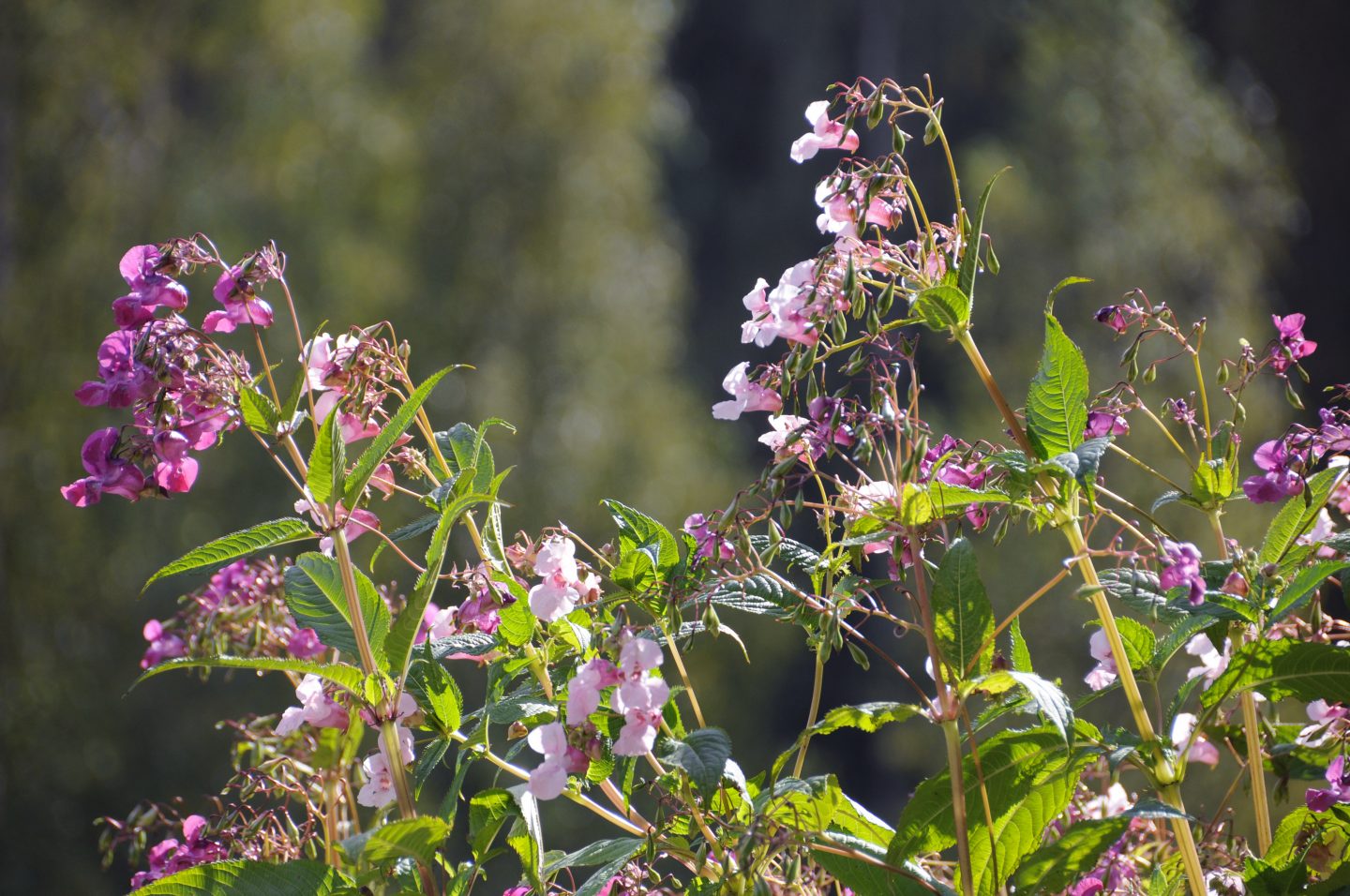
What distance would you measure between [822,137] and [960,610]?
29cm

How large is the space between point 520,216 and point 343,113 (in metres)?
0.85

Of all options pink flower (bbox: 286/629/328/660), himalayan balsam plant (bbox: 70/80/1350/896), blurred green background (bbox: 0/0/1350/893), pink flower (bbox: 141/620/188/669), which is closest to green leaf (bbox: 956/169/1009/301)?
himalayan balsam plant (bbox: 70/80/1350/896)

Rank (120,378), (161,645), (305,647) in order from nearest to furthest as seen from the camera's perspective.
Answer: (120,378)
(305,647)
(161,645)

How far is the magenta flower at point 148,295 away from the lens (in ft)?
2.27

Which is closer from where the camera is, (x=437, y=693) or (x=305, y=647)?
(x=437, y=693)

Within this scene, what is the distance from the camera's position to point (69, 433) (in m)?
5.29

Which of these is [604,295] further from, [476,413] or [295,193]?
[295,193]

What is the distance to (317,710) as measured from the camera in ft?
2.27

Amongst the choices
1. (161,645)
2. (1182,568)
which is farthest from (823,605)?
(161,645)

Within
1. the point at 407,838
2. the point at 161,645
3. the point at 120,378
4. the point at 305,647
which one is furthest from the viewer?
the point at 161,645

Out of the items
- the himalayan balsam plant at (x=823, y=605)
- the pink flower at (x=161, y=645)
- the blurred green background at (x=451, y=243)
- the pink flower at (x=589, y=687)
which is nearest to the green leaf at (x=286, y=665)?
the himalayan balsam plant at (x=823, y=605)

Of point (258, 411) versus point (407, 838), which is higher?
point (258, 411)

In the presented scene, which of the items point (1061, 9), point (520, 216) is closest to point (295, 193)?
point (520, 216)

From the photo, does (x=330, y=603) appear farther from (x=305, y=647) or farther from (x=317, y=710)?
(x=305, y=647)
